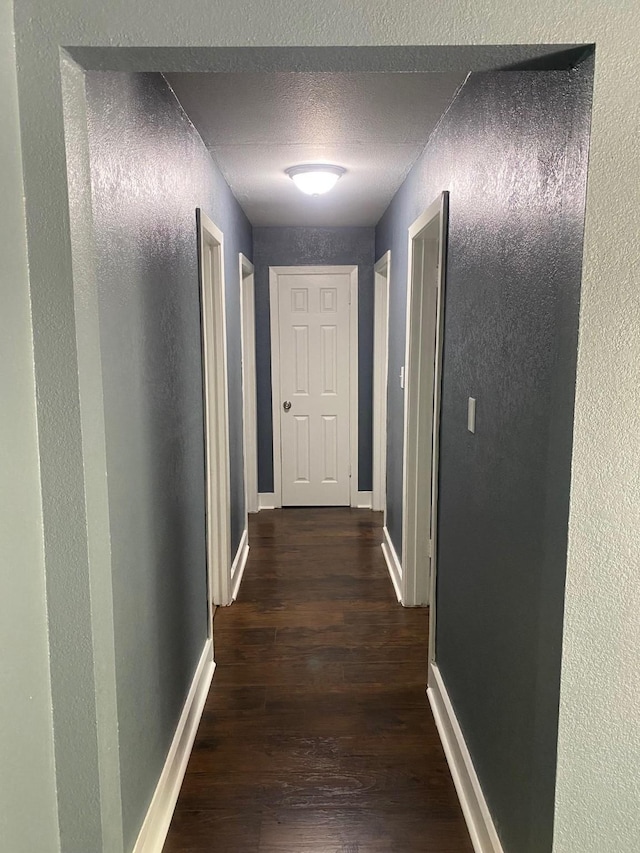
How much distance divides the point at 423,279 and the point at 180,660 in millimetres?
2078

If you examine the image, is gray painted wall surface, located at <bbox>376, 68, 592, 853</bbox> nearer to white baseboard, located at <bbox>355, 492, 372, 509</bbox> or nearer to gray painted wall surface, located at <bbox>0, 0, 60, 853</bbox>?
gray painted wall surface, located at <bbox>0, 0, 60, 853</bbox>

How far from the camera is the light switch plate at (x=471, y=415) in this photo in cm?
203

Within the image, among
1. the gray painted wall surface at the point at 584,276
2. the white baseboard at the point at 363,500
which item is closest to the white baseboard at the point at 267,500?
the white baseboard at the point at 363,500

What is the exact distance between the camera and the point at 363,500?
555 centimetres

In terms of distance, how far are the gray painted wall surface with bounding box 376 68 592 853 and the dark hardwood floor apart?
0.28m

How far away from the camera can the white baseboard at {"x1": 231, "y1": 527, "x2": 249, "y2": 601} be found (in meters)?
3.72

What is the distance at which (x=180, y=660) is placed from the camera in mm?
2311

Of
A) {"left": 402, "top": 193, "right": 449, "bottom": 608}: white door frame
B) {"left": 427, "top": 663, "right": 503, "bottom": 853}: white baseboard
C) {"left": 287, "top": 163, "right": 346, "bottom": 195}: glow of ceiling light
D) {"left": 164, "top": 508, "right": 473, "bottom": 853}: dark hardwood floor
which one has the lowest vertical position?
{"left": 164, "top": 508, "right": 473, "bottom": 853}: dark hardwood floor

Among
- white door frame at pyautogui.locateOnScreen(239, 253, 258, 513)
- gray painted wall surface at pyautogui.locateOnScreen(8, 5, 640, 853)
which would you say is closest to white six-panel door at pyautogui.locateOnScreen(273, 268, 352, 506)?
white door frame at pyautogui.locateOnScreen(239, 253, 258, 513)

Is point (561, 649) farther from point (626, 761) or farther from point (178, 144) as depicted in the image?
point (178, 144)

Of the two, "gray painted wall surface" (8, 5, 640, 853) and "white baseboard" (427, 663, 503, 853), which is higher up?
"gray painted wall surface" (8, 5, 640, 853)

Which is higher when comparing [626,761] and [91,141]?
[91,141]

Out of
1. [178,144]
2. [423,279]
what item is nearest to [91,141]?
[178,144]

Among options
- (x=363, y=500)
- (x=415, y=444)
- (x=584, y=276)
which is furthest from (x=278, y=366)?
(x=584, y=276)
